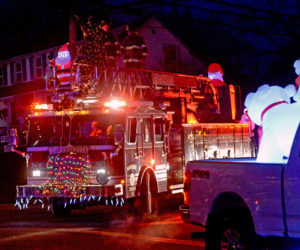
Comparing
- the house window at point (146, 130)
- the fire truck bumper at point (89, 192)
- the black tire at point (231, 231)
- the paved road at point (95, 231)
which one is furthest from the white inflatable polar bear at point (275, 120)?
the house window at point (146, 130)

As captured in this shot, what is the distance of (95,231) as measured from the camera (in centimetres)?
1095

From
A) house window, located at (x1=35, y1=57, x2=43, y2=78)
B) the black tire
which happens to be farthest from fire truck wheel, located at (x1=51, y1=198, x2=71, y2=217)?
house window, located at (x1=35, y1=57, x2=43, y2=78)

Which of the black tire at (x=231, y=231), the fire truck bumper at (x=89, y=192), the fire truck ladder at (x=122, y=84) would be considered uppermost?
the fire truck ladder at (x=122, y=84)

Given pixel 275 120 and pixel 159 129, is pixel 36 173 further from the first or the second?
pixel 275 120

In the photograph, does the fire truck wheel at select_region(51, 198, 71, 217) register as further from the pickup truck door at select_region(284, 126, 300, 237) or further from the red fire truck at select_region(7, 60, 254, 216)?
the pickup truck door at select_region(284, 126, 300, 237)

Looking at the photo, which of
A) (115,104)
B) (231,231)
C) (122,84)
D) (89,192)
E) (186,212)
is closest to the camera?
(231,231)

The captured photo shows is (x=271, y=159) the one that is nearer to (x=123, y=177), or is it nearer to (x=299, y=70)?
(x=299, y=70)

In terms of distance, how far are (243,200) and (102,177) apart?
5823 mm

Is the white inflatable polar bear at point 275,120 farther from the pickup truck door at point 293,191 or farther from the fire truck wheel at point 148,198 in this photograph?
the fire truck wheel at point 148,198

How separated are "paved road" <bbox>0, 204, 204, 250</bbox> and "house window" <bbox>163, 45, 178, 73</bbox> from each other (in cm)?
1894

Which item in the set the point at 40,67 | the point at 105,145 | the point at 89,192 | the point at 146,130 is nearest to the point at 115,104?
the point at 105,145

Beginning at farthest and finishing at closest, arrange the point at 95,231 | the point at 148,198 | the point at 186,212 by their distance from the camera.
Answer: the point at 148,198, the point at 95,231, the point at 186,212

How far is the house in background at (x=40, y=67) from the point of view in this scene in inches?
1243

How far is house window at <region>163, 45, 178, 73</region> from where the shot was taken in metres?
32.5
